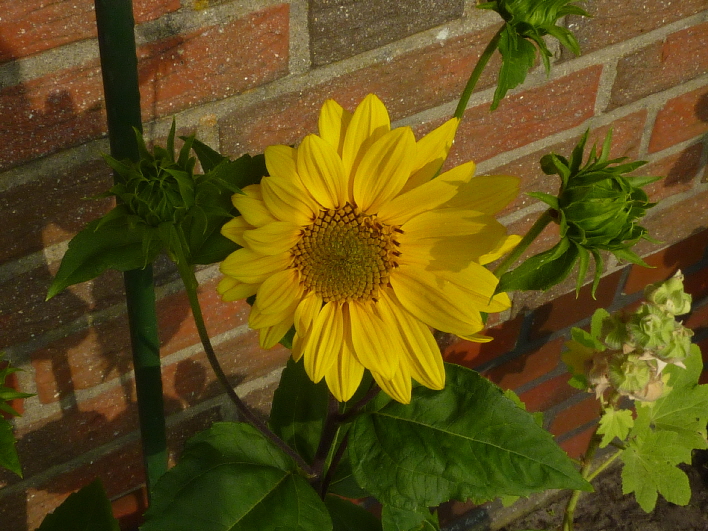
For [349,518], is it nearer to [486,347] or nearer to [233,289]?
[233,289]

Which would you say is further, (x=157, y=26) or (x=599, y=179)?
(x=157, y=26)

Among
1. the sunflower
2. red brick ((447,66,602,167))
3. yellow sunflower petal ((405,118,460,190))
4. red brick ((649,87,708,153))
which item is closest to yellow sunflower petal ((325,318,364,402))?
the sunflower

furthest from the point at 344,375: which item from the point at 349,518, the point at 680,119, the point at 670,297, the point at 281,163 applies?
the point at 680,119

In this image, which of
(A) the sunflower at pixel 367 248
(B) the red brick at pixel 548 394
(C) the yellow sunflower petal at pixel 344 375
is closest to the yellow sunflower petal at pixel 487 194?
(A) the sunflower at pixel 367 248

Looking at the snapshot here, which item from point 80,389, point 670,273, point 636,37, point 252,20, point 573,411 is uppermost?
point 252,20

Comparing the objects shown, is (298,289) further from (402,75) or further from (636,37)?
(636,37)

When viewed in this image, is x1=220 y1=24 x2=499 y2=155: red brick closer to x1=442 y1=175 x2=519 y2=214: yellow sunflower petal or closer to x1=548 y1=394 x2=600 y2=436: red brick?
x1=442 y1=175 x2=519 y2=214: yellow sunflower petal

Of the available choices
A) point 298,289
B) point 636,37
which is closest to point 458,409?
point 298,289
